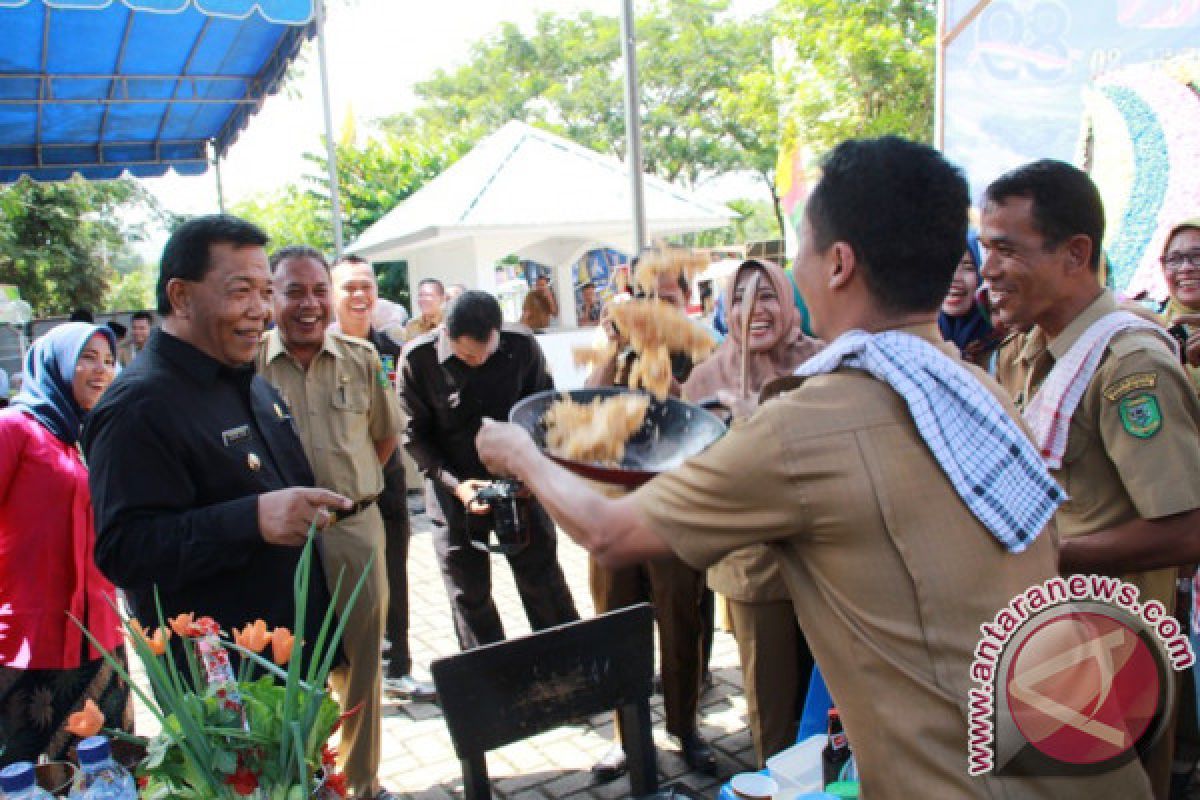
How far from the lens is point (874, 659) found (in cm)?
122

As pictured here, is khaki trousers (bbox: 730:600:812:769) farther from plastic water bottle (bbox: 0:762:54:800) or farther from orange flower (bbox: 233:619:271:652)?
plastic water bottle (bbox: 0:762:54:800)

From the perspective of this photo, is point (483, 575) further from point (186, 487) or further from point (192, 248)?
point (192, 248)

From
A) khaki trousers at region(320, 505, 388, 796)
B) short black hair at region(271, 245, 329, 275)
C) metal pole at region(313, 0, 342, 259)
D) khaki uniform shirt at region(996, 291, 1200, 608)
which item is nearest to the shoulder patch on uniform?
khaki uniform shirt at region(996, 291, 1200, 608)

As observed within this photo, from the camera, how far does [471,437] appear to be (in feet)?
13.4

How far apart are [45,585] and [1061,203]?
333cm

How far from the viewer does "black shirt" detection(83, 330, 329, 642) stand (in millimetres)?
2066

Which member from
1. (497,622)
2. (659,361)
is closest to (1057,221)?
(659,361)

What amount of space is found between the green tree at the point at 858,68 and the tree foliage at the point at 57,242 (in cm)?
2314

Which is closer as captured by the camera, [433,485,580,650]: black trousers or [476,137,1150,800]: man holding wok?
[476,137,1150,800]: man holding wok

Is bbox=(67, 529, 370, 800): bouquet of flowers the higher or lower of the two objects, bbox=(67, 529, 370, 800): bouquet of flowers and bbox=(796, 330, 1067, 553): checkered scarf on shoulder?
the lower

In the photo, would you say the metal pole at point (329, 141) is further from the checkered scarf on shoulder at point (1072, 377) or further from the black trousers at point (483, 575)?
the checkered scarf on shoulder at point (1072, 377)

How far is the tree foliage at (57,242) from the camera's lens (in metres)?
27.6

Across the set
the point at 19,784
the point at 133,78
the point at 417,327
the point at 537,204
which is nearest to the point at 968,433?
the point at 19,784

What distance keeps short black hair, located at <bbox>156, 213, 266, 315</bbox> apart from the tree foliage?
2872 centimetres
